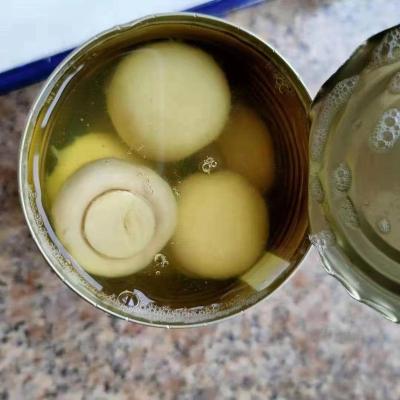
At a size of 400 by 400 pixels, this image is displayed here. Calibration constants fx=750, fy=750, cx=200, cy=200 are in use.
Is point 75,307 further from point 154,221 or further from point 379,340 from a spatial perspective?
point 379,340

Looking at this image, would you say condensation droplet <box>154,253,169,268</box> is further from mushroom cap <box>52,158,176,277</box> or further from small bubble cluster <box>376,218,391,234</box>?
small bubble cluster <box>376,218,391,234</box>

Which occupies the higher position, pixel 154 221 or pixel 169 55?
pixel 169 55

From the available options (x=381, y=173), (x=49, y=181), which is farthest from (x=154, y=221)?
(x=381, y=173)

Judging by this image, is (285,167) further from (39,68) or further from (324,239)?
(39,68)

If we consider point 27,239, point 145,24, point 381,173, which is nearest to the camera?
point 381,173

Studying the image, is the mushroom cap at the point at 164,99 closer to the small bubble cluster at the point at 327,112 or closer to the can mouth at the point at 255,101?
the can mouth at the point at 255,101

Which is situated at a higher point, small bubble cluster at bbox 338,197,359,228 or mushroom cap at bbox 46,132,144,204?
small bubble cluster at bbox 338,197,359,228

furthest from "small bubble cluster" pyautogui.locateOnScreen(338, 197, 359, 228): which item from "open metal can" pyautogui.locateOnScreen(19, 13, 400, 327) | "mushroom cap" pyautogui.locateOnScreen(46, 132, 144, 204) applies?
"mushroom cap" pyautogui.locateOnScreen(46, 132, 144, 204)
